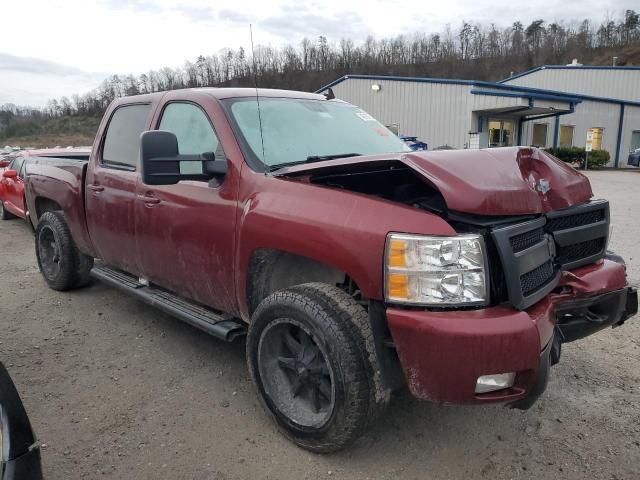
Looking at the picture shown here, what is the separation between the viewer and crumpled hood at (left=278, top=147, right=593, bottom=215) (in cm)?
229

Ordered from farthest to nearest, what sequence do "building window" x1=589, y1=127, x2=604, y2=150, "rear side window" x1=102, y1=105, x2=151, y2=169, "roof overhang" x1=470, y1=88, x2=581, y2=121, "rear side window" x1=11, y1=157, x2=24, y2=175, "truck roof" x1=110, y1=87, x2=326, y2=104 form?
1. "building window" x1=589, y1=127, x2=604, y2=150
2. "roof overhang" x1=470, y1=88, x2=581, y2=121
3. "rear side window" x1=11, y1=157, x2=24, y2=175
4. "rear side window" x1=102, y1=105, x2=151, y2=169
5. "truck roof" x1=110, y1=87, x2=326, y2=104

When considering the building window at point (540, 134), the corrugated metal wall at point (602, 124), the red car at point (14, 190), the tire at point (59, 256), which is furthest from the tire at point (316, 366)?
the building window at point (540, 134)

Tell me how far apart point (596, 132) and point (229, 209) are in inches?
1209

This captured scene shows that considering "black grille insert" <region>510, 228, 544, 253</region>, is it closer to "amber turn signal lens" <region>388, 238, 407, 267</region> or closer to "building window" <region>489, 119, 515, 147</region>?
"amber turn signal lens" <region>388, 238, 407, 267</region>

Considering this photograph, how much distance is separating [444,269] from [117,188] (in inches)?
115

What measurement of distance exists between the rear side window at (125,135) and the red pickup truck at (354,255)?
0.62ft

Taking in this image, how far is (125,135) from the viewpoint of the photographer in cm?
433

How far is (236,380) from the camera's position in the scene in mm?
3535

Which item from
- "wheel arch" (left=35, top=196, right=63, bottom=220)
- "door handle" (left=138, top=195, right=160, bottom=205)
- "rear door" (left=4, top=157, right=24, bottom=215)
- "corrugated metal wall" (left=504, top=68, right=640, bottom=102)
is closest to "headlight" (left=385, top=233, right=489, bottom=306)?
"door handle" (left=138, top=195, right=160, bottom=205)

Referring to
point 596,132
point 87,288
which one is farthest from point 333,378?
point 596,132

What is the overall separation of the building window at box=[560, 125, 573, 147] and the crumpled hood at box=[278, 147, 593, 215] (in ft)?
103

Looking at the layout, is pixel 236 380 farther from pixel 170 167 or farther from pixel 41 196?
pixel 41 196


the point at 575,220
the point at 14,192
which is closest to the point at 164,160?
the point at 575,220

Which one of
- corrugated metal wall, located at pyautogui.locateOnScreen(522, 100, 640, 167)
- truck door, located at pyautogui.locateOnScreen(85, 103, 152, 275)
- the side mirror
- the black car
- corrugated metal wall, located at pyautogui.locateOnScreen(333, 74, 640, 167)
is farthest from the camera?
corrugated metal wall, located at pyautogui.locateOnScreen(522, 100, 640, 167)
